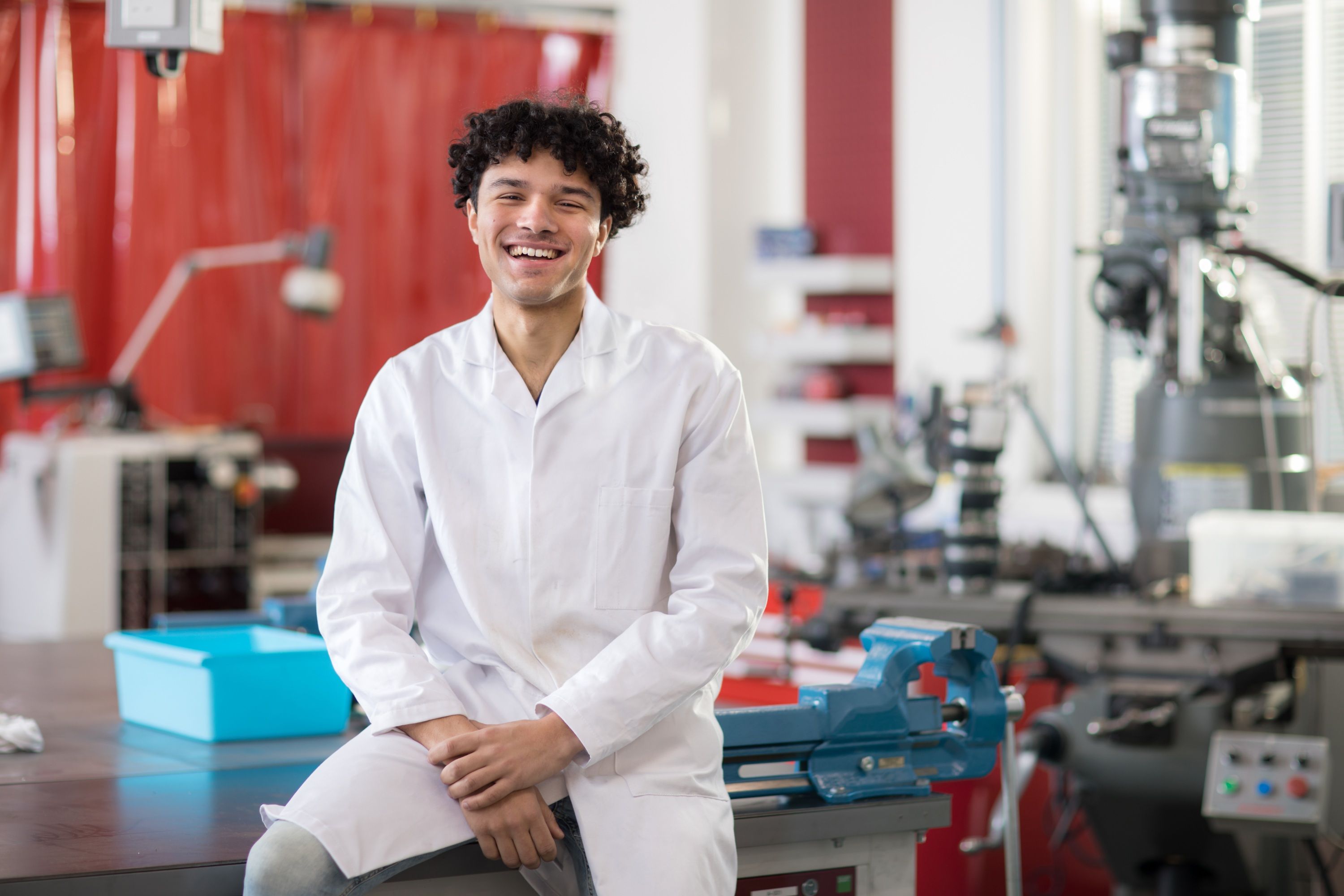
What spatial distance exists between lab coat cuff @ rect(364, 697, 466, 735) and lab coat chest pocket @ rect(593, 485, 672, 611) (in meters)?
0.20

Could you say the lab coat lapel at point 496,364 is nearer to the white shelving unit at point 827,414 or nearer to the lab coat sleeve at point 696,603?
the lab coat sleeve at point 696,603

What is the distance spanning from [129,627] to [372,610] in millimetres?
3334

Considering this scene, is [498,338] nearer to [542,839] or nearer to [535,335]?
[535,335]

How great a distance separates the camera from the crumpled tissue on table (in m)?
1.96

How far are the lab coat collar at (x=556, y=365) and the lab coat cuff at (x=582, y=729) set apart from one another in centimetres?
34

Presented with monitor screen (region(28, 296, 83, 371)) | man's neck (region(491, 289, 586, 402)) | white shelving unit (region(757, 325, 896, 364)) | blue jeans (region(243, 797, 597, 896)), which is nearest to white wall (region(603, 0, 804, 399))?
white shelving unit (region(757, 325, 896, 364))

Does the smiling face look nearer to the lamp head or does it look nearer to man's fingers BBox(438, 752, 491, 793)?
man's fingers BBox(438, 752, 491, 793)

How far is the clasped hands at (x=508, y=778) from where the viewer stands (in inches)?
60.8

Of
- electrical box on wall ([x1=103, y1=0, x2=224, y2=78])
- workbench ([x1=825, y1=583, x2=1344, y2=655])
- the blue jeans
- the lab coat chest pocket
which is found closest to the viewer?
the blue jeans

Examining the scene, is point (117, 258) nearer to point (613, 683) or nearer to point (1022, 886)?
point (1022, 886)

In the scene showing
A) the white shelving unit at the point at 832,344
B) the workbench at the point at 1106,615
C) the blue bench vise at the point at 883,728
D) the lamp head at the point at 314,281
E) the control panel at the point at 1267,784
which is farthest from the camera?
the lamp head at the point at 314,281

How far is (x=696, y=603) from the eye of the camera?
5.35ft

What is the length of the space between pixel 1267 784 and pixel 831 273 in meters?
2.70

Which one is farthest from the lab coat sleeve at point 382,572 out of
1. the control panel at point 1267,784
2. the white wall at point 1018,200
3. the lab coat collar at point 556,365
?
the white wall at point 1018,200
